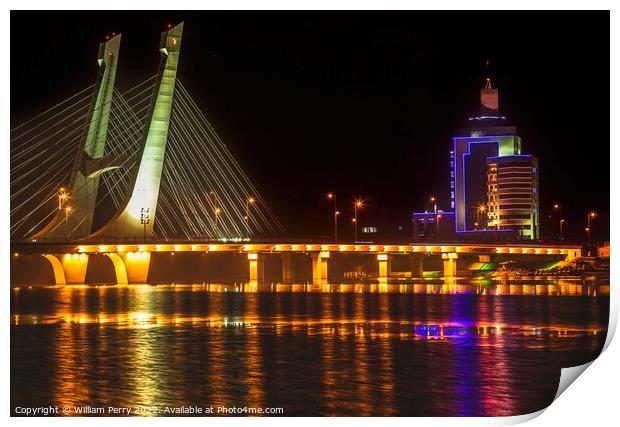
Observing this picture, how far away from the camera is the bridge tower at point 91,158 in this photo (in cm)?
6544

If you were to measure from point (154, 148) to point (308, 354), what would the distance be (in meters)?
38.5

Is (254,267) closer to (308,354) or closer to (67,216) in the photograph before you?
(67,216)

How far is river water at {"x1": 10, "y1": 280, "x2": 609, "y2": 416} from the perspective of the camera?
63.5 ft

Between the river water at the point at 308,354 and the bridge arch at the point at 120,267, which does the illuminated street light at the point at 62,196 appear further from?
the river water at the point at 308,354

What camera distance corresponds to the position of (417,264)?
10656cm

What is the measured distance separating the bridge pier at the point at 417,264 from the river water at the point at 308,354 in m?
54.3

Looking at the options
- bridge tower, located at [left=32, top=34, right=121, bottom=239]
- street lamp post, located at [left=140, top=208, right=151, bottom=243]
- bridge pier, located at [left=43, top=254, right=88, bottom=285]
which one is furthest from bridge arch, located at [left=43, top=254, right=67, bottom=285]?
street lamp post, located at [left=140, top=208, right=151, bottom=243]

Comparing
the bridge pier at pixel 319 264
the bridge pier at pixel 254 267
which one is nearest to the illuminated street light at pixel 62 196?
the bridge pier at pixel 254 267

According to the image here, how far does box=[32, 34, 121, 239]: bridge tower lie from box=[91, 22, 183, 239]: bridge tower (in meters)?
2.96

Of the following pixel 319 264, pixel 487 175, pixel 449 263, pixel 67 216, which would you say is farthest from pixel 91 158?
pixel 487 175

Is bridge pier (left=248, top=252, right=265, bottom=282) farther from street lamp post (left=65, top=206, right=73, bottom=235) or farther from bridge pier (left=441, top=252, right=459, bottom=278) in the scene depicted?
street lamp post (left=65, top=206, right=73, bottom=235)

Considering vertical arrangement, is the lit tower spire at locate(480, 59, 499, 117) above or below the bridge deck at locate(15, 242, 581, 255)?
above
